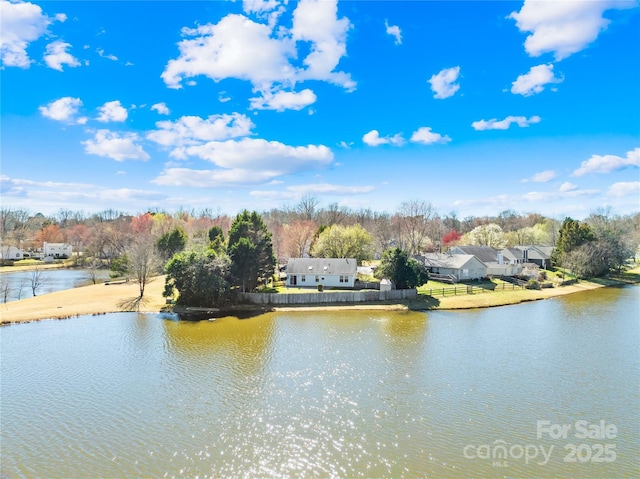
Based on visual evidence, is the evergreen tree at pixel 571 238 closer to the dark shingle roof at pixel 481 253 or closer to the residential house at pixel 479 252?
the dark shingle roof at pixel 481 253

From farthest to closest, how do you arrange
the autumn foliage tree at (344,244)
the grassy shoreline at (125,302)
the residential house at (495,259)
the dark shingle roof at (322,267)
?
the autumn foliage tree at (344,244)
the residential house at (495,259)
the dark shingle roof at (322,267)
the grassy shoreline at (125,302)

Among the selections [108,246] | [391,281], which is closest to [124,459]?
[391,281]

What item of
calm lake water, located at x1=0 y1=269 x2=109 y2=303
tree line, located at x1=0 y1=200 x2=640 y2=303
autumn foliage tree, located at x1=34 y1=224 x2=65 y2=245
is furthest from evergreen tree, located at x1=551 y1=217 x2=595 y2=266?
autumn foliage tree, located at x1=34 y1=224 x2=65 y2=245

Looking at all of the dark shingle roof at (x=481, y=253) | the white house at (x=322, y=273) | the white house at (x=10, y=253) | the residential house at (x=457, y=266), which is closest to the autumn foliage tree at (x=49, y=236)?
the white house at (x=10, y=253)

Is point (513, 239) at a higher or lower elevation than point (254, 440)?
higher

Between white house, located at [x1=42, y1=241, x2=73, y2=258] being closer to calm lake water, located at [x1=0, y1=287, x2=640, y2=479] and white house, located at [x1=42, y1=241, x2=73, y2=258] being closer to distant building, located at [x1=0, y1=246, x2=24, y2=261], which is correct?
distant building, located at [x1=0, y1=246, x2=24, y2=261]

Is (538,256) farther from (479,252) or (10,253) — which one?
(10,253)

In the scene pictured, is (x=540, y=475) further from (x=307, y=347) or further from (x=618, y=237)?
(x=618, y=237)
